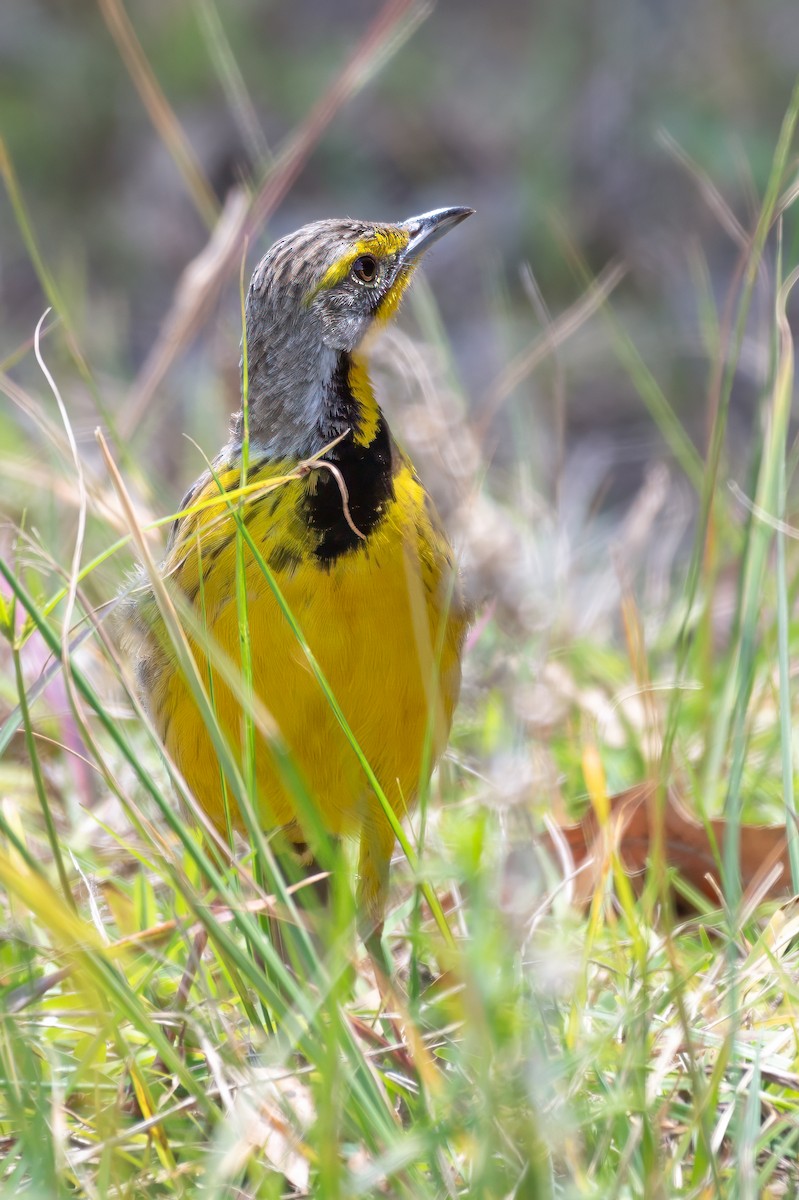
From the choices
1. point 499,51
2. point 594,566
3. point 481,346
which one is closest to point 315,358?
point 594,566

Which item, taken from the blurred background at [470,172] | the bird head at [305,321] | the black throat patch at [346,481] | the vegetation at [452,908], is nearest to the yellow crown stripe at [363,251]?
the bird head at [305,321]

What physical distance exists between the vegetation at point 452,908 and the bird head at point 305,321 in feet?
1.18

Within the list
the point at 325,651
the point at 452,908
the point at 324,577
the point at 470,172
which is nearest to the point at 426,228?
the point at 324,577

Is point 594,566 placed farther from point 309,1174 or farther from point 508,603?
point 309,1174

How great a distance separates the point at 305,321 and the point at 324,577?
0.63m

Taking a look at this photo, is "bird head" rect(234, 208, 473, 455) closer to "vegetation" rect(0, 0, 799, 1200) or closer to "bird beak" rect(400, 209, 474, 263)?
"bird beak" rect(400, 209, 474, 263)

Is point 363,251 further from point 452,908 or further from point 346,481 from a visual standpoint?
point 452,908

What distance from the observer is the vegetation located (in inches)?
78.9

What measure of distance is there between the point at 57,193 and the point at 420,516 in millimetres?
6719

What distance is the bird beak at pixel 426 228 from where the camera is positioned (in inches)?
137

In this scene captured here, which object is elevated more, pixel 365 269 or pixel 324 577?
pixel 365 269

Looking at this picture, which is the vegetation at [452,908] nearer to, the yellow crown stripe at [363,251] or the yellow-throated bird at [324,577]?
the yellow-throated bird at [324,577]

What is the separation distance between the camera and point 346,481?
309cm

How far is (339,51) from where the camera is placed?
938 cm
